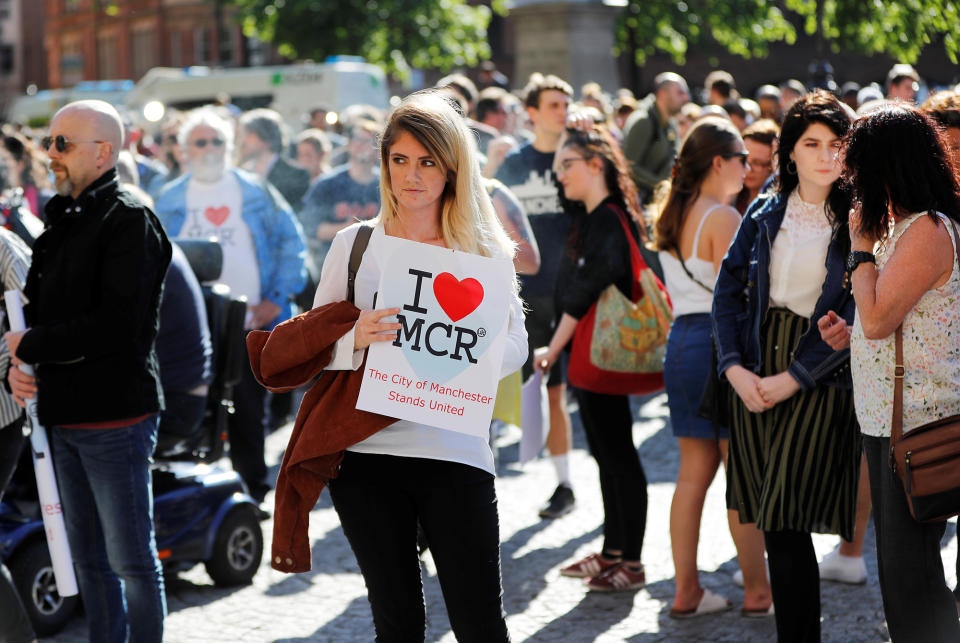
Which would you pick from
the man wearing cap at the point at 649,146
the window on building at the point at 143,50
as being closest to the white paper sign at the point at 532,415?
the man wearing cap at the point at 649,146

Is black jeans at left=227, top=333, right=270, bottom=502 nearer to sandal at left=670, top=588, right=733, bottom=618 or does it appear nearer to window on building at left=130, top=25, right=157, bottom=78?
sandal at left=670, top=588, right=733, bottom=618

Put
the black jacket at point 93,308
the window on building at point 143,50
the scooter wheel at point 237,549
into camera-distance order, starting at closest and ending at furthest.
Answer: the black jacket at point 93,308 → the scooter wheel at point 237,549 → the window on building at point 143,50

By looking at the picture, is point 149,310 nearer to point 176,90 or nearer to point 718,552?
point 718,552

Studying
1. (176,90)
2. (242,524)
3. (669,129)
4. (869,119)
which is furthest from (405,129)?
(176,90)

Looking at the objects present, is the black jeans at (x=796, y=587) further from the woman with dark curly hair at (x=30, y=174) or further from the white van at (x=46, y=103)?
the white van at (x=46, y=103)

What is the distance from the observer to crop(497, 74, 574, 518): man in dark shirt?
7508 millimetres

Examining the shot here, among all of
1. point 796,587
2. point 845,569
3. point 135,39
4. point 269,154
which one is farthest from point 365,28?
point 796,587

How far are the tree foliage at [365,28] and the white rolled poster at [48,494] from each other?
107ft

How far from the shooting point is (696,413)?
515 centimetres

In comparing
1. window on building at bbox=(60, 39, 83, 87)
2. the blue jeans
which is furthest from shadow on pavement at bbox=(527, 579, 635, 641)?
window on building at bbox=(60, 39, 83, 87)

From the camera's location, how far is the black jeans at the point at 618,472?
5832 millimetres

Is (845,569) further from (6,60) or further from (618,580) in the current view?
(6,60)

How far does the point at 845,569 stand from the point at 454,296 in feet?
9.80

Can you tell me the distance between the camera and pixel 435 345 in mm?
3488
